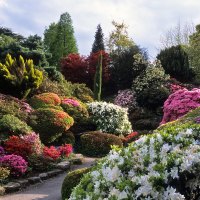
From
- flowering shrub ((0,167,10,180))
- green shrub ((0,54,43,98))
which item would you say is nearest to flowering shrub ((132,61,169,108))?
green shrub ((0,54,43,98))

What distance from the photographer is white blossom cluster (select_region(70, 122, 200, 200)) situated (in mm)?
3508

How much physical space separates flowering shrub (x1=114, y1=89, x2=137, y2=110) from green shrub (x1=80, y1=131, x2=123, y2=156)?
935 cm

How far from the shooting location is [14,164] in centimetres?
1109

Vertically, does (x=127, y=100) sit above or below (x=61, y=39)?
below

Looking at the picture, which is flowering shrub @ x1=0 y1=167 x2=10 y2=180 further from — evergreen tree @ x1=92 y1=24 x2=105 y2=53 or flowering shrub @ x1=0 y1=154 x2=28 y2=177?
evergreen tree @ x1=92 y1=24 x2=105 y2=53

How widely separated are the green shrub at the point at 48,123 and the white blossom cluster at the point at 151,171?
430 inches

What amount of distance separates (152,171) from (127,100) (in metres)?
22.3

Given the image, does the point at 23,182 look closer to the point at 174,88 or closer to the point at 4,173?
the point at 4,173

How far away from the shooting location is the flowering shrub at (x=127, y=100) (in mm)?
25406

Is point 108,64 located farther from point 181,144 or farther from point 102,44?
point 181,144

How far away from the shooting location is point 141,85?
2606cm

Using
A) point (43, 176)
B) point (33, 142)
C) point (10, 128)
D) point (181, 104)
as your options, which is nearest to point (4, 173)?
→ point (43, 176)

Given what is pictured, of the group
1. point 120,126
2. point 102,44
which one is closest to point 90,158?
point 120,126

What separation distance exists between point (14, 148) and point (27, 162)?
2.08ft
